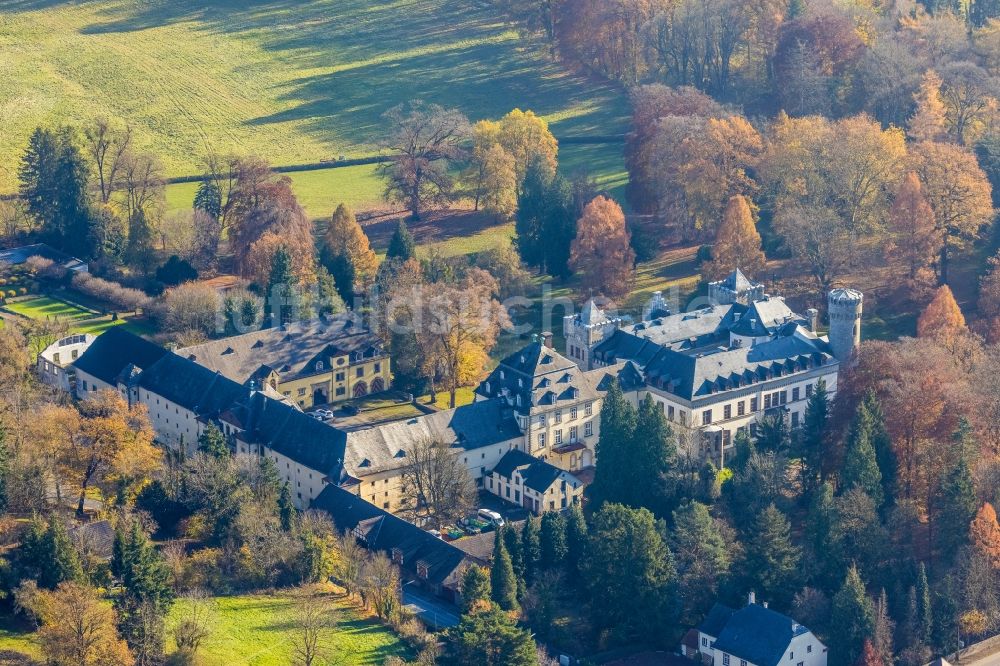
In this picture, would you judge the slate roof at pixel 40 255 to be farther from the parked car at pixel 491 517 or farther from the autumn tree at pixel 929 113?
the autumn tree at pixel 929 113

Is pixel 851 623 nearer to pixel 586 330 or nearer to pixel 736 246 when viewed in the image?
pixel 586 330

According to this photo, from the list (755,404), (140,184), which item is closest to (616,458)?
(755,404)

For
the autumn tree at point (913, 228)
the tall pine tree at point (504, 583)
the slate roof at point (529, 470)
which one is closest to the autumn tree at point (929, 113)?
the autumn tree at point (913, 228)

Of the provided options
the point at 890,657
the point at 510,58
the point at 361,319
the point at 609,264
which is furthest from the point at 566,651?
the point at 510,58

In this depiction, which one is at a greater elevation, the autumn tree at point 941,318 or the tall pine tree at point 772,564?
the autumn tree at point 941,318

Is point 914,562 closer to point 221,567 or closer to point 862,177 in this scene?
point 221,567
